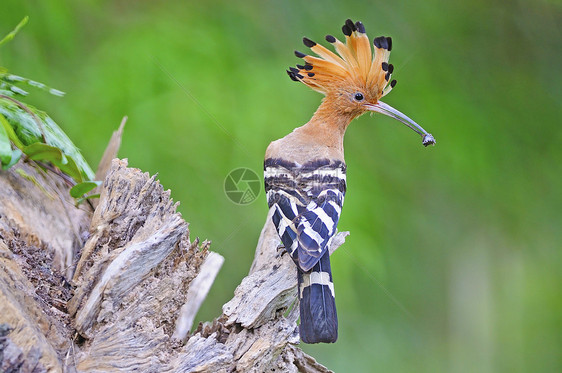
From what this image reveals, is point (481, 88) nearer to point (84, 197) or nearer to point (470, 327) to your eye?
point (470, 327)

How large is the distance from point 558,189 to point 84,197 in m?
2.68

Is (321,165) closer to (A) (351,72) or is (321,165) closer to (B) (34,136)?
(A) (351,72)

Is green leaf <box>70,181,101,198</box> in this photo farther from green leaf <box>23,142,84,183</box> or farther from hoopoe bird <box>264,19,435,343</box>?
hoopoe bird <box>264,19,435,343</box>

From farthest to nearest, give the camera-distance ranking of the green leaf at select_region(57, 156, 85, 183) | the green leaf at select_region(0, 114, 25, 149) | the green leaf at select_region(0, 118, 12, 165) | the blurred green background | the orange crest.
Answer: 1. the blurred green background
2. the orange crest
3. the green leaf at select_region(57, 156, 85, 183)
4. the green leaf at select_region(0, 114, 25, 149)
5. the green leaf at select_region(0, 118, 12, 165)

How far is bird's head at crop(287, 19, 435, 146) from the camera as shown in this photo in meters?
2.10

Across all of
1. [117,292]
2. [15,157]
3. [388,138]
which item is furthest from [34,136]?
[388,138]

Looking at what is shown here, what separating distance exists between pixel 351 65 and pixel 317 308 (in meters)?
0.95

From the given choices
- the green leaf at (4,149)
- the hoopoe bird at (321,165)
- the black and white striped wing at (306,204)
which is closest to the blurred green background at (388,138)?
the hoopoe bird at (321,165)

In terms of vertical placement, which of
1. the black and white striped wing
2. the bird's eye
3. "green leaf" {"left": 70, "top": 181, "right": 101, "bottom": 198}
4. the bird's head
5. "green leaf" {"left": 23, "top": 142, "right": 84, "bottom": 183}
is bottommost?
"green leaf" {"left": 70, "top": 181, "right": 101, "bottom": 198}

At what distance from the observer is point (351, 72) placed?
2.13 meters

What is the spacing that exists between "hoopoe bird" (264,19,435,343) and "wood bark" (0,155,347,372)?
0.24ft

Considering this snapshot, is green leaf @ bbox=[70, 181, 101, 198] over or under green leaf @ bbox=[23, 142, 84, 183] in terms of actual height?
under

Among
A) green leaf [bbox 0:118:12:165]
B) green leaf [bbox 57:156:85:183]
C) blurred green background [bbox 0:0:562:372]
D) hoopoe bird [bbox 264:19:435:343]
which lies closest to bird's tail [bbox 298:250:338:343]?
hoopoe bird [bbox 264:19:435:343]

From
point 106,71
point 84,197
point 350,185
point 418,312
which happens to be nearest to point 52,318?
point 84,197
